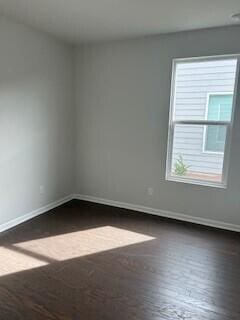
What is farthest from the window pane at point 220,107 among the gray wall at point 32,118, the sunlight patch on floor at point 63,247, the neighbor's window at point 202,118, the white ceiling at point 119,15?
the gray wall at point 32,118

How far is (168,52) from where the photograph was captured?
11.8 ft

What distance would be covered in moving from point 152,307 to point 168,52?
10.3 ft

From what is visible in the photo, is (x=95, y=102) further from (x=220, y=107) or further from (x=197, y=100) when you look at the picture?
(x=220, y=107)

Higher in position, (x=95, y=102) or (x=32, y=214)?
(x=95, y=102)

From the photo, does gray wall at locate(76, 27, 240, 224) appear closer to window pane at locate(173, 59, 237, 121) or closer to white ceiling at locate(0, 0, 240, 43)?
window pane at locate(173, 59, 237, 121)

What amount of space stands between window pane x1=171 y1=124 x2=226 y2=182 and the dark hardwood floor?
747 mm

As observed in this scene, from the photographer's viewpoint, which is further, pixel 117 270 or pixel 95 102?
pixel 95 102

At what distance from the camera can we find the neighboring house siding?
3.39 m

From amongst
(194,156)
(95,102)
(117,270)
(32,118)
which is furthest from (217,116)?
(32,118)

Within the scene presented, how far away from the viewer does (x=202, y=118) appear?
356 centimetres

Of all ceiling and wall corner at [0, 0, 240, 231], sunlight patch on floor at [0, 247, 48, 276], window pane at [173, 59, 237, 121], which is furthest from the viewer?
window pane at [173, 59, 237, 121]

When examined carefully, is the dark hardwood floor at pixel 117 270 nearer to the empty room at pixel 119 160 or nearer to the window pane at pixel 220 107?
the empty room at pixel 119 160

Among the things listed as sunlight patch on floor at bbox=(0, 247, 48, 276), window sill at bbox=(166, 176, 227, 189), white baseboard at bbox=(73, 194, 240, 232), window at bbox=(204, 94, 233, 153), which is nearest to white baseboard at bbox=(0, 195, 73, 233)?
white baseboard at bbox=(73, 194, 240, 232)

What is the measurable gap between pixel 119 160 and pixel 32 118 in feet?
4.86
